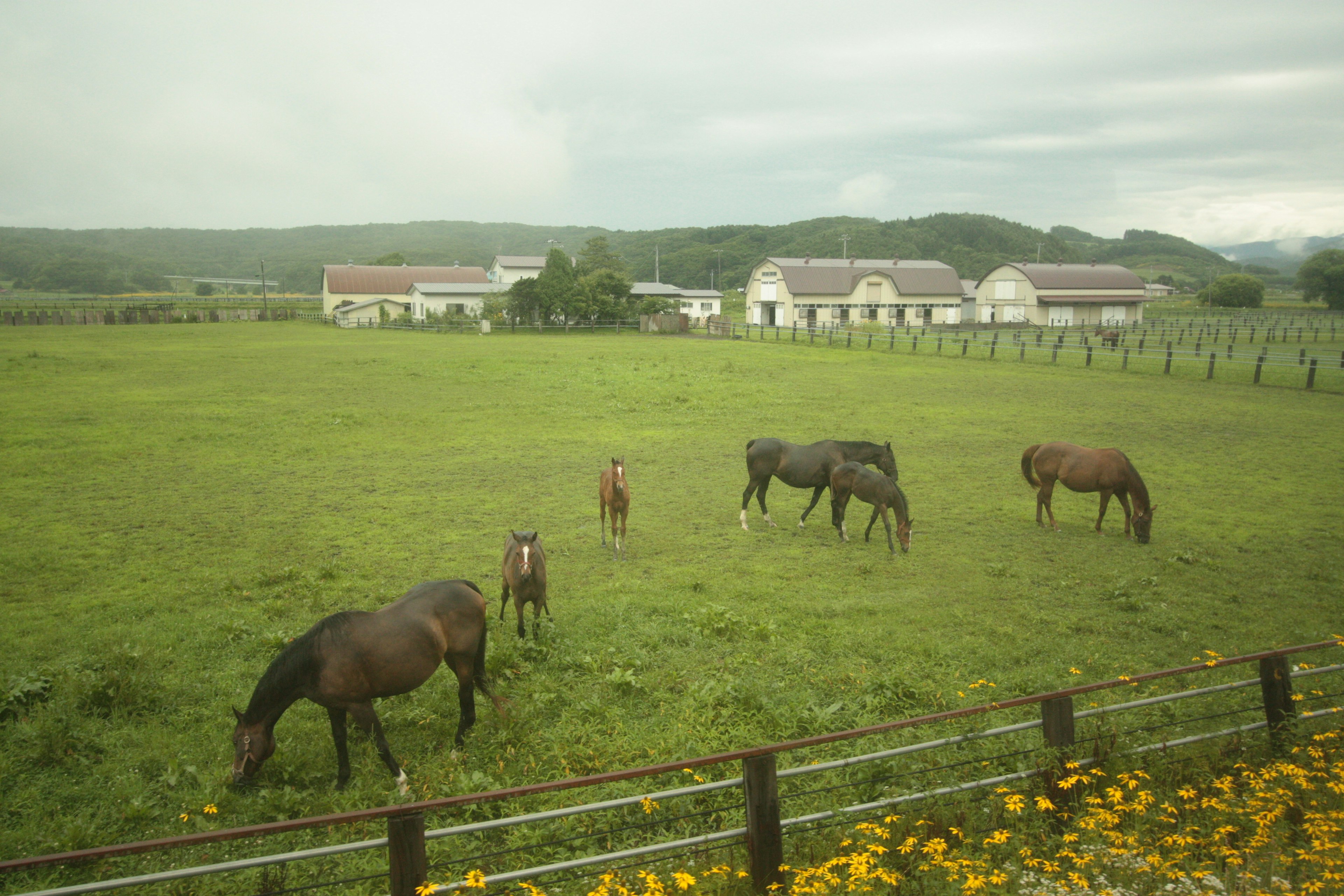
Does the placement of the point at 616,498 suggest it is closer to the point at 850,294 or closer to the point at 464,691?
the point at 464,691

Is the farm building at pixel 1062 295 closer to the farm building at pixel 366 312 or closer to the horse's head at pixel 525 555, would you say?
the farm building at pixel 366 312

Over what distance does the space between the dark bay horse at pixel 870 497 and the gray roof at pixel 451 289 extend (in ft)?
190

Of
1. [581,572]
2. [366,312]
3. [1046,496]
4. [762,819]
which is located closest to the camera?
[762,819]

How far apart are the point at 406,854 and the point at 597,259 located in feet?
269

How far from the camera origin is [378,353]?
116 feet

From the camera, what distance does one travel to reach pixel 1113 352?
1219 inches

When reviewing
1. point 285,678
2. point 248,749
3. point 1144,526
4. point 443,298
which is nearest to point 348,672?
point 285,678

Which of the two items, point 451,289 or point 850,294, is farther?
point 451,289

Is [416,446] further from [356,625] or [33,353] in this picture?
[33,353]

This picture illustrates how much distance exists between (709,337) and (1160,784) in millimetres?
44447

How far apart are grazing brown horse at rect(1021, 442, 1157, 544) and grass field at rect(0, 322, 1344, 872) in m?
0.40

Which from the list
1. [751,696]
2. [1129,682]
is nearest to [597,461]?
[751,696]

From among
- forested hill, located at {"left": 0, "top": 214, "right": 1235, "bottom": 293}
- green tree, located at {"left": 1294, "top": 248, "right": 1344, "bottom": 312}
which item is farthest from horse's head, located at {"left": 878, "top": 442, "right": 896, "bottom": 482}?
forested hill, located at {"left": 0, "top": 214, "right": 1235, "bottom": 293}

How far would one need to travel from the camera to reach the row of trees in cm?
5275
